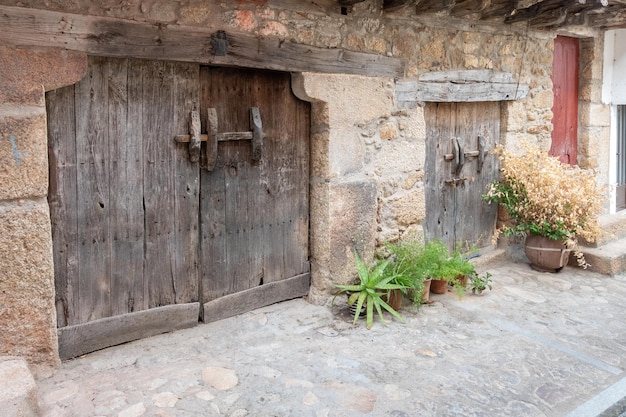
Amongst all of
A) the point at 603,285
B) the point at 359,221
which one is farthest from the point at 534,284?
the point at 359,221

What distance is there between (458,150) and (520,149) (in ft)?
3.12

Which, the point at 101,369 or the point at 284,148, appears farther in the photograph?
the point at 284,148

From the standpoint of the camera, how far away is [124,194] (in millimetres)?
3434

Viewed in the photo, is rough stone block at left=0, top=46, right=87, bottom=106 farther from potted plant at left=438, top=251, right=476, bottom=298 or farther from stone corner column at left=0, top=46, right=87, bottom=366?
potted plant at left=438, top=251, right=476, bottom=298

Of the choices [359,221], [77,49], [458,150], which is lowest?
[359,221]

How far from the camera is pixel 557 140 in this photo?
6.39 metres

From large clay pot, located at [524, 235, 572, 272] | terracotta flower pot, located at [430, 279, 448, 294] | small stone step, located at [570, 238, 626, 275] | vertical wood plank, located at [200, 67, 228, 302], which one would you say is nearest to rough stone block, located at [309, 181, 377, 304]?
terracotta flower pot, located at [430, 279, 448, 294]

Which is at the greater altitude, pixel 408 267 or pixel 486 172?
pixel 486 172

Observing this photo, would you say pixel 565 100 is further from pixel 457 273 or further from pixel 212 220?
pixel 212 220

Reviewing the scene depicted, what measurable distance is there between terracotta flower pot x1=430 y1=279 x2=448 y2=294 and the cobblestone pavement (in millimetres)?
211

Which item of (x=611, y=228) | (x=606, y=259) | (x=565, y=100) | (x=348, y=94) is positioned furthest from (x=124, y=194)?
(x=565, y=100)

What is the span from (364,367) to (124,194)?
1730 mm

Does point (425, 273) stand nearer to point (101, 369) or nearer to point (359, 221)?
point (359, 221)

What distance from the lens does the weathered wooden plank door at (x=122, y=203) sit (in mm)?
3225
